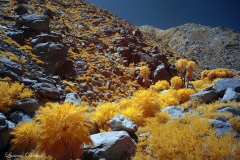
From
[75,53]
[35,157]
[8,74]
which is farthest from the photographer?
[75,53]

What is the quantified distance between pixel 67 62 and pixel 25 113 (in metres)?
14.2

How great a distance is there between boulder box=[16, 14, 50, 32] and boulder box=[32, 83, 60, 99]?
43.9 ft

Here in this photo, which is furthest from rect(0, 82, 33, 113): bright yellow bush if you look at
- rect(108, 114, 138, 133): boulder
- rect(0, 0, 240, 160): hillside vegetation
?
rect(108, 114, 138, 133): boulder

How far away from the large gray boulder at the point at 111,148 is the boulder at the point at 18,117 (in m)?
3.84

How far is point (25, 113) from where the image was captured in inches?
385

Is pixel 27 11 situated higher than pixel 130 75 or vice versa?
pixel 27 11

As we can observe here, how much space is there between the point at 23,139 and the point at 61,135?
170 centimetres

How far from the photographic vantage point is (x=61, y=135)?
23.1 ft

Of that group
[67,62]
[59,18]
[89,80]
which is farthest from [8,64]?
[59,18]

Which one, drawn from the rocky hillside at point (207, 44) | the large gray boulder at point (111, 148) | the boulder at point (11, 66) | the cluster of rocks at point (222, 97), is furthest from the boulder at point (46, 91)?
the rocky hillside at point (207, 44)

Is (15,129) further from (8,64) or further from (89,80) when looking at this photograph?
(89,80)

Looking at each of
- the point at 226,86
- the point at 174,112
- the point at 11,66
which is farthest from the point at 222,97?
the point at 11,66

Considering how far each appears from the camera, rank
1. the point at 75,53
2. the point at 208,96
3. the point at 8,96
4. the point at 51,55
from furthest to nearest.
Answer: the point at 75,53, the point at 51,55, the point at 208,96, the point at 8,96

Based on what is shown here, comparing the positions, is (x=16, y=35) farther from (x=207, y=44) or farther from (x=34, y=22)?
(x=207, y=44)
